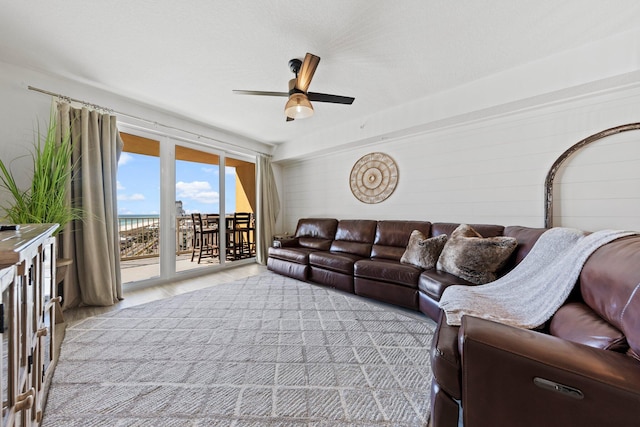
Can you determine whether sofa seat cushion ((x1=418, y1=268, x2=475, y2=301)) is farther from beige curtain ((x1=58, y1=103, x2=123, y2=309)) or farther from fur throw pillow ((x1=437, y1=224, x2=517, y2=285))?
beige curtain ((x1=58, y1=103, x2=123, y2=309))

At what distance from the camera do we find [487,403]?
0.80 metres

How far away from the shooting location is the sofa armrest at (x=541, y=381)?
649mm

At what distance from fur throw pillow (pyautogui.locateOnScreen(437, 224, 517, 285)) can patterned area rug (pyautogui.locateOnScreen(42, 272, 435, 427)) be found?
0.58m

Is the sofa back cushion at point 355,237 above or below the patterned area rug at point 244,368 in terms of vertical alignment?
above

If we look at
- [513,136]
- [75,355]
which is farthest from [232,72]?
[513,136]

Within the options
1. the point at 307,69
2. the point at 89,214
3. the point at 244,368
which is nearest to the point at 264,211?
the point at 89,214

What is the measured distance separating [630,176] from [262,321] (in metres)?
3.60

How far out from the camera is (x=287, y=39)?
75.4 inches

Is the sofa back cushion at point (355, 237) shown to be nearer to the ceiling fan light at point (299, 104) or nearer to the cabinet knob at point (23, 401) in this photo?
the ceiling fan light at point (299, 104)

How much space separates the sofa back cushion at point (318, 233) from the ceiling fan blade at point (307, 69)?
2.40 metres

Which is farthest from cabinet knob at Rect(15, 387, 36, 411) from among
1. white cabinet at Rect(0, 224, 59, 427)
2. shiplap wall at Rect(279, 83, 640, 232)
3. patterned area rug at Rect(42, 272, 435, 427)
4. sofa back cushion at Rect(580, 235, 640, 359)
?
shiplap wall at Rect(279, 83, 640, 232)

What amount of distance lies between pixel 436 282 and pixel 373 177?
2146 mm

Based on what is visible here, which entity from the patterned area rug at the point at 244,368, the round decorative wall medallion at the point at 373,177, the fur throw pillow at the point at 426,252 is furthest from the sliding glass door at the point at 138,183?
the fur throw pillow at the point at 426,252

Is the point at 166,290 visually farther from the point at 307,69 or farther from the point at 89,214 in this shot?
the point at 307,69
